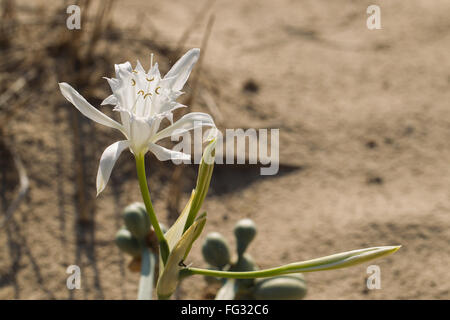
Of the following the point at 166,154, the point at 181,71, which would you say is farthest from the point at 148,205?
the point at 181,71

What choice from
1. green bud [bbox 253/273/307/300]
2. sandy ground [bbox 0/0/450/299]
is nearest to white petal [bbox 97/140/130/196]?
green bud [bbox 253/273/307/300]

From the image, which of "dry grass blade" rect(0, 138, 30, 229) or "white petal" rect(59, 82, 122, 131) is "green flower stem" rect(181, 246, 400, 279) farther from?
"dry grass blade" rect(0, 138, 30, 229)

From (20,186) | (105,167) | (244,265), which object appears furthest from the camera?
(20,186)

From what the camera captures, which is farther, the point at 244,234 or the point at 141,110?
the point at 244,234

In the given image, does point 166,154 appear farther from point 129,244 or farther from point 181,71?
point 129,244

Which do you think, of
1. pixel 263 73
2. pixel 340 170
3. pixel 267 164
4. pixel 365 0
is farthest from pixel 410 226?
pixel 365 0
